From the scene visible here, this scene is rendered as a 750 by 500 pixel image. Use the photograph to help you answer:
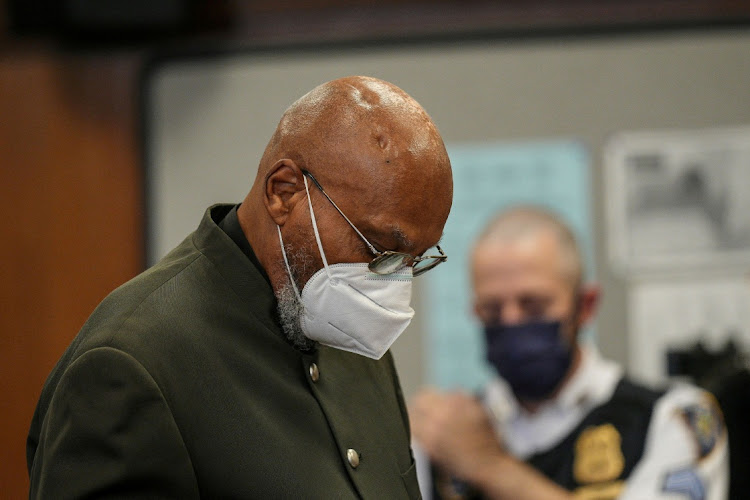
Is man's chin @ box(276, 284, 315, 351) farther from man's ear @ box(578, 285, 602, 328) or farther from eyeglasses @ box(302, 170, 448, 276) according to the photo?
man's ear @ box(578, 285, 602, 328)

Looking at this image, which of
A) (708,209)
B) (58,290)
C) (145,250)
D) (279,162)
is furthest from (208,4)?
(279,162)

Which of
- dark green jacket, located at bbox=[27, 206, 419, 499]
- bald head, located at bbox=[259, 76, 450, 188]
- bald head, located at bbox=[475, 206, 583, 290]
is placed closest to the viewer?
dark green jacket, located at bbox=[27, 206, 419, 499]

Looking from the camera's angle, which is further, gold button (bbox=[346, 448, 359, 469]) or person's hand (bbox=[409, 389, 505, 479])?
person's hand (bbox=[409, 389, 505, 479])

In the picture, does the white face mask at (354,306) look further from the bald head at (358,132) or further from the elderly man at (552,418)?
the elderly man at (552,418)

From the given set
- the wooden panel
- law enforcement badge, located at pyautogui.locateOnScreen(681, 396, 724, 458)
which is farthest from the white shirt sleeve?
the wooden panel

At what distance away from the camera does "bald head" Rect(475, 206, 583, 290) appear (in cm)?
232

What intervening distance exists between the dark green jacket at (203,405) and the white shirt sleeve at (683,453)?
1086 millimetres

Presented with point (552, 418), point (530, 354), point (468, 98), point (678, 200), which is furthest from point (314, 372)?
point (678, 200)

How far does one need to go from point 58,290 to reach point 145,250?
0.27m

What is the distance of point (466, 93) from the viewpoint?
276 centimetres

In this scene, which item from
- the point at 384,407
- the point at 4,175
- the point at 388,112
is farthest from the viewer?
the point at 4,175

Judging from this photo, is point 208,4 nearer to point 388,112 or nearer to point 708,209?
point 708,209

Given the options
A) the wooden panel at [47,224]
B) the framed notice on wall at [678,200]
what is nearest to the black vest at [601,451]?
the framed notice on wall at [678,200]

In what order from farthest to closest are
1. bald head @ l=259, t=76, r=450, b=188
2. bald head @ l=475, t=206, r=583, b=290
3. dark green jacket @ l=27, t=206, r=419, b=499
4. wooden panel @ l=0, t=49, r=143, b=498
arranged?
wooden panel @ l=0, t=49, r=143, b=498 → bald head @ l=475, t=206, r=583, b=290 → bald head @ l=259, t=76, r=450, b=188 → dark green jacket @ l=27, t=206, r=419, b=499
